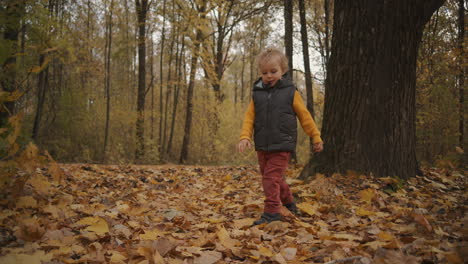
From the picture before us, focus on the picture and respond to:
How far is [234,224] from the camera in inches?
110

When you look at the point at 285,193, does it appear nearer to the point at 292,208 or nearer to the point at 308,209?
the point at 292,208

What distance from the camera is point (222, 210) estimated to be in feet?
11.5

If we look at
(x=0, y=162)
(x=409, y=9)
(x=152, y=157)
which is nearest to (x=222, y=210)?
(x=0, y=162)

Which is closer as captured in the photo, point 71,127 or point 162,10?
point 162,10

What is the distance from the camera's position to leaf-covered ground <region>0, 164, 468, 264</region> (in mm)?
1807

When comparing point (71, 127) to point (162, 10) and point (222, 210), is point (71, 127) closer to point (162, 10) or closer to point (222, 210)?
point (162, 10)

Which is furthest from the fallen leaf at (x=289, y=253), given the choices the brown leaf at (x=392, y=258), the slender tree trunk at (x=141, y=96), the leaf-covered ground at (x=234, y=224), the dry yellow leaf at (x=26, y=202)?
the slender tree trunk at (x=141, y=96)

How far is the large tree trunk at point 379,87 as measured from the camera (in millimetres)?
4020

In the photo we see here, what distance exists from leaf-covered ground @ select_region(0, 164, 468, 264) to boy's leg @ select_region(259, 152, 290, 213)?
22 centimetres

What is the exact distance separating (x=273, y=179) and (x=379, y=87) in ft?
7.00

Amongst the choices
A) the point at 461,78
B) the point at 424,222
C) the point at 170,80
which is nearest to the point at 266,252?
the point at 424,222

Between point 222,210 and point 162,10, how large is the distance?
1297 centimetres

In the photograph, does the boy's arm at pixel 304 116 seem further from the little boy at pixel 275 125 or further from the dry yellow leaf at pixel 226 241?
the dry yellow leaf at pixel 226 241

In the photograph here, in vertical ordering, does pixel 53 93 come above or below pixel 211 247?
above
